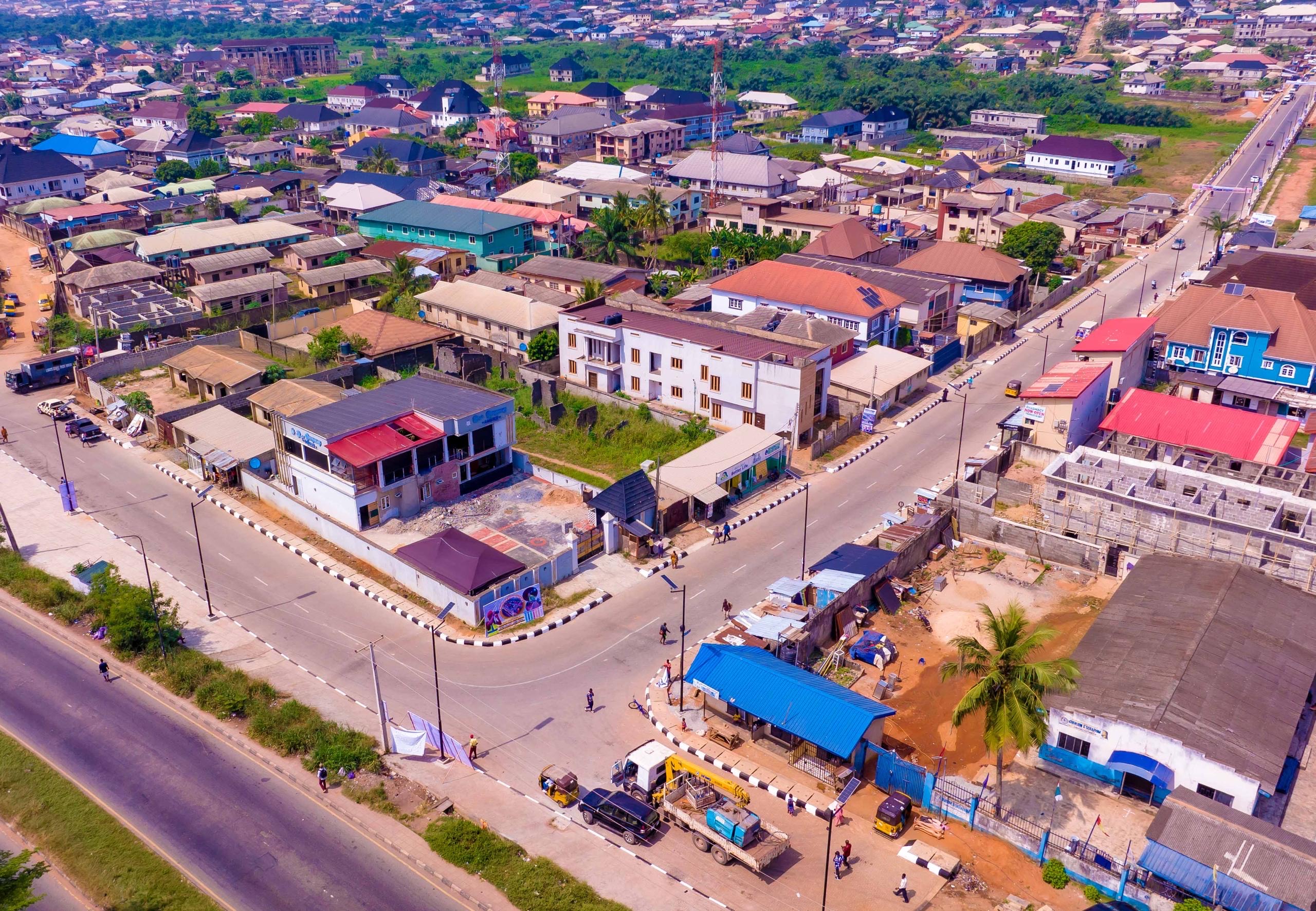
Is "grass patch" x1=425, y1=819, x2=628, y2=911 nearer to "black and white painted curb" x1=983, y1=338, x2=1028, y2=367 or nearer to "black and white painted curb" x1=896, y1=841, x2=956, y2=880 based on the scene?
"black and white painted curb" x1=896, y1=841, x2=956, y2=880

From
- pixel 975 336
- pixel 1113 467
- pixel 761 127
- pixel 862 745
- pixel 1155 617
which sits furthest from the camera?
pixel 761 127

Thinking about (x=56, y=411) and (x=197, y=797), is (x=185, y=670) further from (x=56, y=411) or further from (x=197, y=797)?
(x=56, y=411)

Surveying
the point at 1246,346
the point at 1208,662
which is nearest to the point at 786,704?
the point at 1208,662

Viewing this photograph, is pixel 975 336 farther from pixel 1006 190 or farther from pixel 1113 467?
pixel 1006 190

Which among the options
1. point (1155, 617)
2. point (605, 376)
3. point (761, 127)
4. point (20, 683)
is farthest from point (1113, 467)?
point (761, 127)

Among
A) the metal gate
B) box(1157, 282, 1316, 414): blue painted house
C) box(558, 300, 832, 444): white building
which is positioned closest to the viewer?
the metal gate

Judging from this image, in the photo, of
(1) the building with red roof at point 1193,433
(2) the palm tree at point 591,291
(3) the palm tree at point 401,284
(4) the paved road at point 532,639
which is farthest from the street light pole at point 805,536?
(3) the palm tree at point 401,284

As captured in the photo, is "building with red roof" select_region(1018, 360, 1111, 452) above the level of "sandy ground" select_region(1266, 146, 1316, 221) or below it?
below

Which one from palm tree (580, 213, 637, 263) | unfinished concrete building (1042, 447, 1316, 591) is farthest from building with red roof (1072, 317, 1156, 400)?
palm tree (580, 213, 637, 263)
